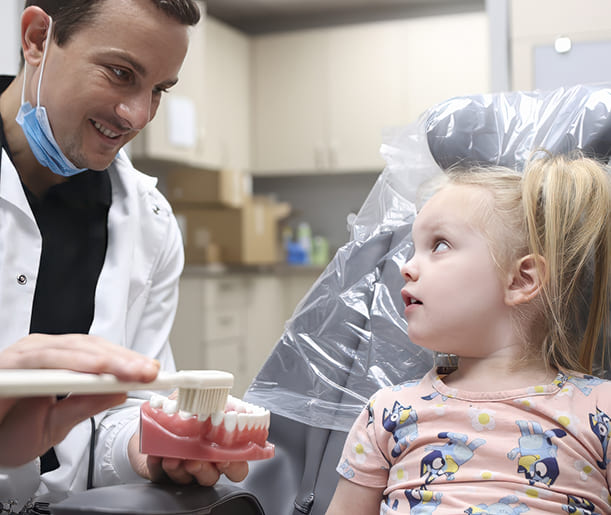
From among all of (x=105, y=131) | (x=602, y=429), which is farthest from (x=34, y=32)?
(x=602, y=429)

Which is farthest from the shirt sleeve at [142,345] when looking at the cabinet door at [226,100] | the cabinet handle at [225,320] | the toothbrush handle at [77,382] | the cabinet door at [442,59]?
the cabinet door at [442,59]

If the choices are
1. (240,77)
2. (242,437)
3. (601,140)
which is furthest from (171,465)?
(240,77)

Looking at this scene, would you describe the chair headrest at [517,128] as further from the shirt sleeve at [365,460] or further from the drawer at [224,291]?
the drawer at [224,291]

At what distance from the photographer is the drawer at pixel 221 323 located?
11.6 ft

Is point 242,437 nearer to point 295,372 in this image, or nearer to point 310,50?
point 295,372

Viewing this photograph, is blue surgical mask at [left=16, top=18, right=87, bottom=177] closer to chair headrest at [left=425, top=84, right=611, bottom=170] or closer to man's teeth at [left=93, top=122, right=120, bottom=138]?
man's teeth at [left=93, top=122, right=120, bottom=138]

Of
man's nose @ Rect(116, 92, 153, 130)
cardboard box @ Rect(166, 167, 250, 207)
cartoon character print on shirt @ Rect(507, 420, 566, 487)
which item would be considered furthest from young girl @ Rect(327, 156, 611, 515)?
cardboard box @ Rect(166, 167, 250, 207)

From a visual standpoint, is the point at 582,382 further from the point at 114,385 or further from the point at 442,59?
the point at 442,59

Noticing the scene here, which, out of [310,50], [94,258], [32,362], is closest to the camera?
[32,362]

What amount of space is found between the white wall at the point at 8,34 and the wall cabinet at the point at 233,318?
1275mm

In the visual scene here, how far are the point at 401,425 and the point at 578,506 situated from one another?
0.75 ft

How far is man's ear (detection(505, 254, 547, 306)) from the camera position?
953 millimetres

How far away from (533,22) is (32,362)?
137 cm

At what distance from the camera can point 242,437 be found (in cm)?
85
